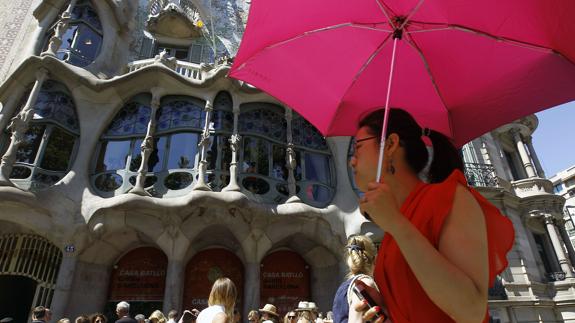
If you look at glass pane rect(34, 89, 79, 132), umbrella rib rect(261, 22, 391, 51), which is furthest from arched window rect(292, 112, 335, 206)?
umbrella rib rect(261, 22, 391, 51)

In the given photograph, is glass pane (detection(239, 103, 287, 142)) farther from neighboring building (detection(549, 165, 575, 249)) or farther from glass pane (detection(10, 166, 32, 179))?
neighboring building (detection(549, 165, 575, 249))

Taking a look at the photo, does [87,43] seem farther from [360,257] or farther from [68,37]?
[360,257]

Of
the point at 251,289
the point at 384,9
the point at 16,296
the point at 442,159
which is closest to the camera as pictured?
the point at 442,159

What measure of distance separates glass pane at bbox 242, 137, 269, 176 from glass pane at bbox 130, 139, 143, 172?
332 centimetres

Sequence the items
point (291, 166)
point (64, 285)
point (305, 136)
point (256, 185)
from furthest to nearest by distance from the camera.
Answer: point (305, 136) → point (291, 166) → point (256, 185) → point (64, 285)

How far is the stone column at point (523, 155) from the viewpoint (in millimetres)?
16688

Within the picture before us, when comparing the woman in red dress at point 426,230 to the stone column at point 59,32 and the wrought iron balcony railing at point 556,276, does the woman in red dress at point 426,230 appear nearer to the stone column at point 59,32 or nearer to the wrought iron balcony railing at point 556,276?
the stone column at point 59,32

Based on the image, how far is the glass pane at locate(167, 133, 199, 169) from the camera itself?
11.2m

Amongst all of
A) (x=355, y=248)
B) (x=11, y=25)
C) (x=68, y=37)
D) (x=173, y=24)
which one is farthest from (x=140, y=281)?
(x=11, y=25)

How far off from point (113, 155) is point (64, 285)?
13.3ft

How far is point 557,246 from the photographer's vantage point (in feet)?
47.7

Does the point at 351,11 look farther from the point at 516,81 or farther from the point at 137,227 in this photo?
the point at 137,227

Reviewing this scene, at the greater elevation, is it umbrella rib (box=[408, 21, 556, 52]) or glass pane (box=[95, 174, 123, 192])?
glass pane (box=[95, 174, 123, 192])

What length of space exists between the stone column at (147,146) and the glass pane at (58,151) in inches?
90.8
